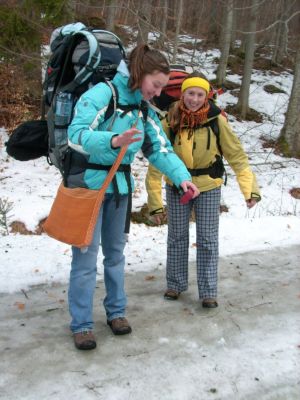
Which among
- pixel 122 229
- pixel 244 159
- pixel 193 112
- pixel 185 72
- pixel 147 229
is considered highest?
pixel 185 72

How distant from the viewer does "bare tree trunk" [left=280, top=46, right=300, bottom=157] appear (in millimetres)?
14672

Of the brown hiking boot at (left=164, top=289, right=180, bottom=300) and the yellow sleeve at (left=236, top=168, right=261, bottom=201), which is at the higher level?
the yellow sleeve at (left=236, top=168, right=261, bottom=201)

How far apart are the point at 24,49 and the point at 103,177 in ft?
31.3

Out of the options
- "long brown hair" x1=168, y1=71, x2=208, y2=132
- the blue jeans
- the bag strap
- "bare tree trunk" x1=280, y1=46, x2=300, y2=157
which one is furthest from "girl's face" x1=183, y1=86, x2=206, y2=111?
"bare tree trunk" x1=280, y1=46, x2=300, y2=157

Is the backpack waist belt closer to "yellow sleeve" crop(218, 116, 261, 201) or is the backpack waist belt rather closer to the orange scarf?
"yellow sleeve" crop(218, 116, 261, 201)

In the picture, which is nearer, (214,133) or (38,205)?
(214,133)

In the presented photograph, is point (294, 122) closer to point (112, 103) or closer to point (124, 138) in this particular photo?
point (112, 103)

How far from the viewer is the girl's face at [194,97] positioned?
392 cm

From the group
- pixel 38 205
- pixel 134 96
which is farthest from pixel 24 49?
pixel 134 96

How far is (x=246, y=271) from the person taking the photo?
5145 millimetres

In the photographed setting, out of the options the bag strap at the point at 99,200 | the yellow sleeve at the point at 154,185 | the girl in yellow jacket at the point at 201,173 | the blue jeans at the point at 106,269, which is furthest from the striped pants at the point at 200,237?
the bag strap at the point at 99,200

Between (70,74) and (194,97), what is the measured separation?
1.09 m

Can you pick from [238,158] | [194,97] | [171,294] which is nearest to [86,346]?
[171,294]

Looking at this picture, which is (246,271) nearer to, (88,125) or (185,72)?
(185,72)
